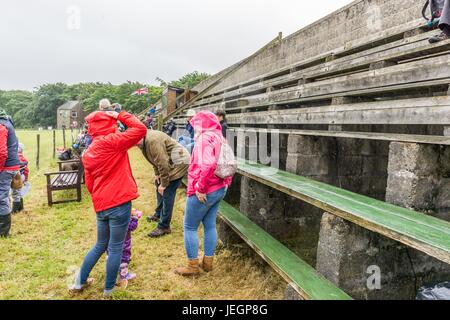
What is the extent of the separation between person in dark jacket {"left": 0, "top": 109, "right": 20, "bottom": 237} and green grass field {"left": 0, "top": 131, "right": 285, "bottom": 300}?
297 mm

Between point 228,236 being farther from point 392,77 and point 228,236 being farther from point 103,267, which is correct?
point 392,77

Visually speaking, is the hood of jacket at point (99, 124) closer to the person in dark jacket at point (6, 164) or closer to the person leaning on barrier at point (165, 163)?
the person leaning on barrier at point (165, 163)

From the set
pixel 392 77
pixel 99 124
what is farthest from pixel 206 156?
pixel 392 77

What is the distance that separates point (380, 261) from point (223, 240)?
2212mm

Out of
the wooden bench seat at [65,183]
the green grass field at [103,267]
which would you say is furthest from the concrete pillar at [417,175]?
the wooden bench seat at [65,183]

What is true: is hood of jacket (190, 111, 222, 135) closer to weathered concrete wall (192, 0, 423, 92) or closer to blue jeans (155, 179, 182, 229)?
blue jeans (155, 179, 182, 229)

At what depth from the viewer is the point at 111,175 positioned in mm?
3004

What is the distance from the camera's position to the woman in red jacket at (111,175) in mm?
2955

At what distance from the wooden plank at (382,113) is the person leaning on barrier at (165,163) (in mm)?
1772

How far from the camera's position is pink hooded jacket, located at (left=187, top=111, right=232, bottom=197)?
324 cm

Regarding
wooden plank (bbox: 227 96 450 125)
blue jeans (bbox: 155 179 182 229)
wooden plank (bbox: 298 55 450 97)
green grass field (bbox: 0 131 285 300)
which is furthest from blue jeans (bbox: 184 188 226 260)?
wooden plank (bbox: 298 55 450 97)

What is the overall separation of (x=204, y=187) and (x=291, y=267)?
3.66ft

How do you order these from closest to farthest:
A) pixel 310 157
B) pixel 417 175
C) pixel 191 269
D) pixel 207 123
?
1. pixel 417 175
2. pixel 207 123
3. pixel 191 269
4. pixel 310 157
